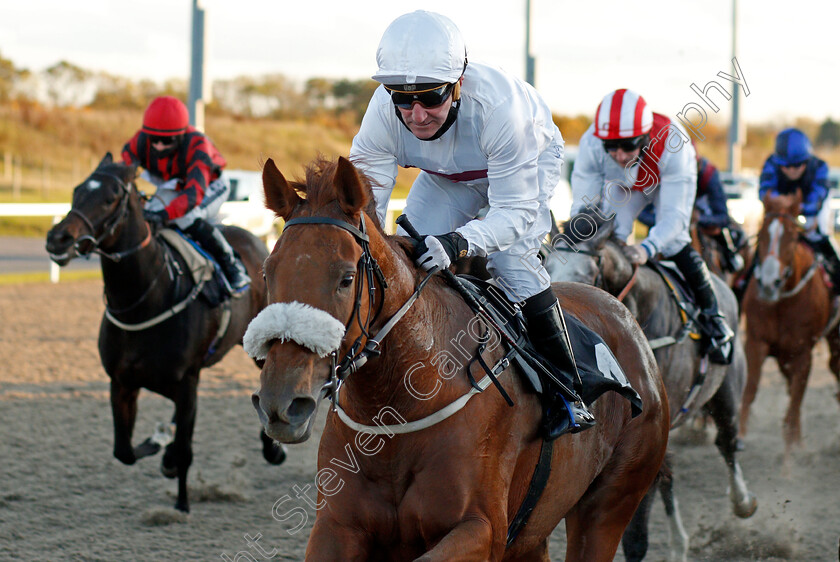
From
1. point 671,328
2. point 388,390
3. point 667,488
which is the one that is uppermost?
point 388,390

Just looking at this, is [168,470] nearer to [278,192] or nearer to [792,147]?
[278,192]

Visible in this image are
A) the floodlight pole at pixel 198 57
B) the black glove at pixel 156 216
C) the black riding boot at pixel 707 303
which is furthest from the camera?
the floodlight pole at pixel 198 57

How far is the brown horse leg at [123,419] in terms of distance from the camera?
543 cm

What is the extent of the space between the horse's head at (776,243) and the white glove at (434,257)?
17.6 ft

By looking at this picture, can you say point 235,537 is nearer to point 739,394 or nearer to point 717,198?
point 739,394

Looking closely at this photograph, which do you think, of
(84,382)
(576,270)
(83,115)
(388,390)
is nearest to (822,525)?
(576,270)

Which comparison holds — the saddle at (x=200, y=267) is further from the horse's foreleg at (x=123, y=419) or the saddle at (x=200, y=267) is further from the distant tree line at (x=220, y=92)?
the distant tree line at (x=220, y=92)

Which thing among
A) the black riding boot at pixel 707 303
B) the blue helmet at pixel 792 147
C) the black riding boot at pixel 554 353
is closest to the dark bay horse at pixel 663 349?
the black riding boot at pixel 707 303

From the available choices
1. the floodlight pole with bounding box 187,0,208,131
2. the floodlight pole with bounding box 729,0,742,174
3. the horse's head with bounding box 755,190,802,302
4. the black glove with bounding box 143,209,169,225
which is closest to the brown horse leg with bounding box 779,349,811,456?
the horse's head with bounding box 755,190,802,302

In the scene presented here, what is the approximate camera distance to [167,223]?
244 inches

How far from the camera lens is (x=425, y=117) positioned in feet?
9.41

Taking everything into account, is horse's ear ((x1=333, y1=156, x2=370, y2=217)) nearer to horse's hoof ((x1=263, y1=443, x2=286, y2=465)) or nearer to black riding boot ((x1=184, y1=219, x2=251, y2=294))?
horse's hoof ((x1=263, y1=443, x2=286, y2=465))

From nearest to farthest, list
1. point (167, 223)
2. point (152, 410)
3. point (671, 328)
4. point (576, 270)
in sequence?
point (576, 270) → point (671, 328) → point (167, 223) → point (152, 410)

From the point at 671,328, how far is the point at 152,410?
14.2 feet
